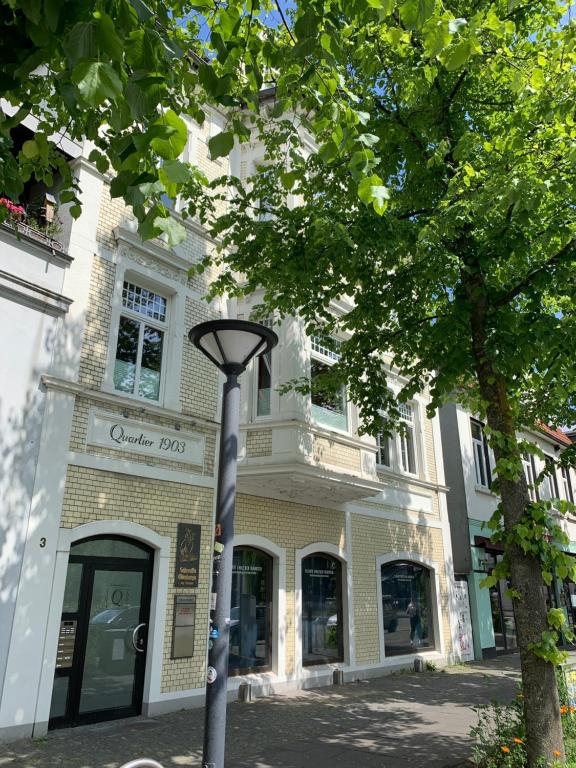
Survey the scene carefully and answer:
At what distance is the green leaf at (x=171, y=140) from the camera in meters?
2.48

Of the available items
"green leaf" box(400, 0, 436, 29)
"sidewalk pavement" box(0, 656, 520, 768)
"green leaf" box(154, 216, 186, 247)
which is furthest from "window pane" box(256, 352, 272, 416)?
"green leaf" box(154, 216, 186, 247)

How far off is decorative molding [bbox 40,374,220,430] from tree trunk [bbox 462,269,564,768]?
17.0ft

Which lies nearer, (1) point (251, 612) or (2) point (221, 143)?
(2) point (221, 143)

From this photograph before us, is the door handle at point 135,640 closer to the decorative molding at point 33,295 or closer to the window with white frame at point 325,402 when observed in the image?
the decorative molding at point 33,295

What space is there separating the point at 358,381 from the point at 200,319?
3.46m

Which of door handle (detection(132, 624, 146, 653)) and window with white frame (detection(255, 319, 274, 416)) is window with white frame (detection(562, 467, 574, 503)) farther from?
door handle (detection(132, 624, 146, 653))

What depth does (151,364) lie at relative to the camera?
10438mm

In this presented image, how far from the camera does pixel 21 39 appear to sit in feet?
9.86

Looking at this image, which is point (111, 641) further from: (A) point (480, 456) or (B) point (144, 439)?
(A) point (480, 456)

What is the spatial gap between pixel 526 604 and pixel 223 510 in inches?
134

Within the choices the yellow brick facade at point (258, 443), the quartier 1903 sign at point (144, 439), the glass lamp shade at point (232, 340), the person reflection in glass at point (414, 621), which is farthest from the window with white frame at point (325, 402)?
the glass lamp shade at point (232, 340)

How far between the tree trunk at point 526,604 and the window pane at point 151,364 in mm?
5592

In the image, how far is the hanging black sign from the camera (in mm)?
9664

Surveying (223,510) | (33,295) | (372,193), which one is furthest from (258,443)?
(372,193)
